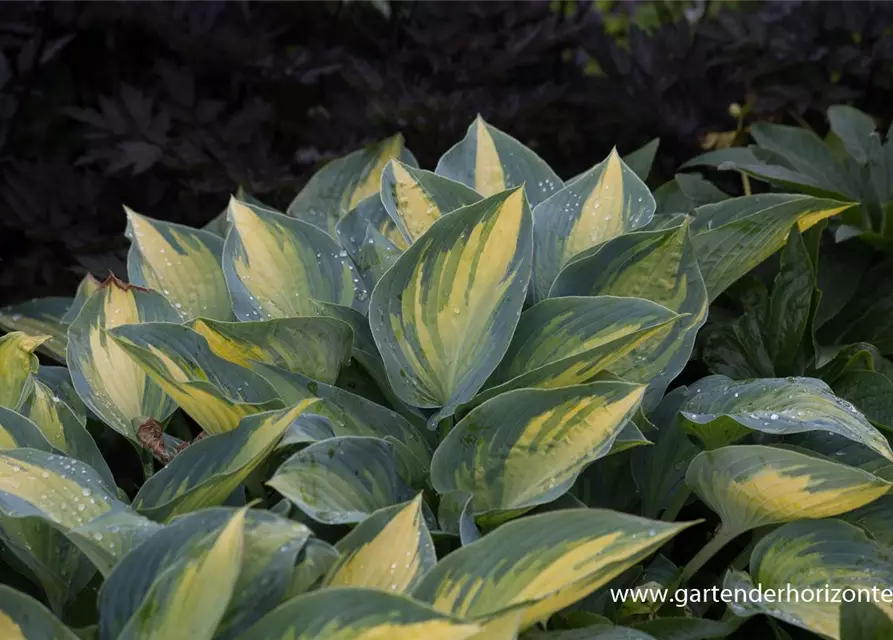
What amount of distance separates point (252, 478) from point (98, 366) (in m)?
0.25

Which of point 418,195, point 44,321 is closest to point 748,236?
point 418,195

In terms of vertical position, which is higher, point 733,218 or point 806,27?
point 806,27

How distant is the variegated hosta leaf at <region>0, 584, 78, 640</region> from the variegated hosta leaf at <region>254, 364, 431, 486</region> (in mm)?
289

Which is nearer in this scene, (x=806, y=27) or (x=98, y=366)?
(x=98, y=366)

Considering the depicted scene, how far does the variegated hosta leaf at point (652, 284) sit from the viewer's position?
94cm

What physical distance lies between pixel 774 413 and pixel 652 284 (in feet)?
0.63

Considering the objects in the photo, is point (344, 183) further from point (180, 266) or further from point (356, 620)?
point (356, 620)

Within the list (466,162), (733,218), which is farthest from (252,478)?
(733,218)

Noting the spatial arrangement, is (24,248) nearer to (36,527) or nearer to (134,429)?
(134,429)

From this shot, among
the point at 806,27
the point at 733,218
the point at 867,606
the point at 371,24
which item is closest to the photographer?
the point at 867,606

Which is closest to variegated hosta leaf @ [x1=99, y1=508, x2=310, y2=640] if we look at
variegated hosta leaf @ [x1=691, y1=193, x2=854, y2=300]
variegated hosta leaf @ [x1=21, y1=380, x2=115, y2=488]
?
variegated hosta leaf @ [x1=21, y1=380, x2=115, y2=488]

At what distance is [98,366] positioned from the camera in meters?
1.01

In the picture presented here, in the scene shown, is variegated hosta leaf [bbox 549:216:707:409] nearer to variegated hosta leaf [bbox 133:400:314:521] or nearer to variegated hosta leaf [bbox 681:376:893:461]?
variegated hosta leaf [bbox 681:376:893:461]

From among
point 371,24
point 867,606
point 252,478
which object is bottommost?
point 867,606
